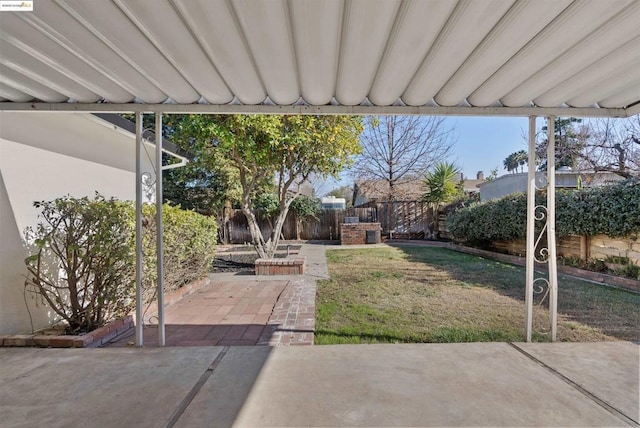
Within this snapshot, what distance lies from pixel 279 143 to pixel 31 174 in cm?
375

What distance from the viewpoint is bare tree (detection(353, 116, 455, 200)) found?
15.6 meters

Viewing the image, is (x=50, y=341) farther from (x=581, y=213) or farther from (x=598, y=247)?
(x=598, y=247)

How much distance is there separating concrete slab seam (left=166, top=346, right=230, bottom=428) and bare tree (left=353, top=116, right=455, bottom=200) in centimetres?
1411

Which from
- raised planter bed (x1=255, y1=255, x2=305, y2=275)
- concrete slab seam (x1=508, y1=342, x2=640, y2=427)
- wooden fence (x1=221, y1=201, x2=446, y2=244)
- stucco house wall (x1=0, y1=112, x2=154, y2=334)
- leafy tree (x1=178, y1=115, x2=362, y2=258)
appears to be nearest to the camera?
concrete slab seam (x1=508, y1=342, x2=640, y2=427)

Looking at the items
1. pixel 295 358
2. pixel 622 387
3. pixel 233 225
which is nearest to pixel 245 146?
pixel 295 358

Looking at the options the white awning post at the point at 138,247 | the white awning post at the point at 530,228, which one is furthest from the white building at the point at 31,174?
the white awning post at the point at 530,228

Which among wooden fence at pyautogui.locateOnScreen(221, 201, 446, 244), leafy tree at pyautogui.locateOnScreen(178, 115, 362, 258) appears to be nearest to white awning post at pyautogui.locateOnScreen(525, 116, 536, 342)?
leafy tree at pyautogui.locateOnScreen(178, 115, 362, 258)

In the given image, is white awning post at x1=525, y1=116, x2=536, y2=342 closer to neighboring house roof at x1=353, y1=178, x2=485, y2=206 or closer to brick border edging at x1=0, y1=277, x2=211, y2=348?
brick border edging at x1=0, y1=277, x2=211, y2=348

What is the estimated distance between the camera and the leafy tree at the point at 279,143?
5.48 metres

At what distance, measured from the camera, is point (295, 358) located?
241cm

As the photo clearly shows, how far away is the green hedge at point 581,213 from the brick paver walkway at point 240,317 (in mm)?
5450

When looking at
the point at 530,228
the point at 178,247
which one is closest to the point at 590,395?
the point at 530,228

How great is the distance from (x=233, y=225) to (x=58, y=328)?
10.1 m

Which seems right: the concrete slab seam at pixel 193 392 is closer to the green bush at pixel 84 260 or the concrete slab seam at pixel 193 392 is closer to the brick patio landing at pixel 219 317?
the brick patio landing at pixel 219 317
